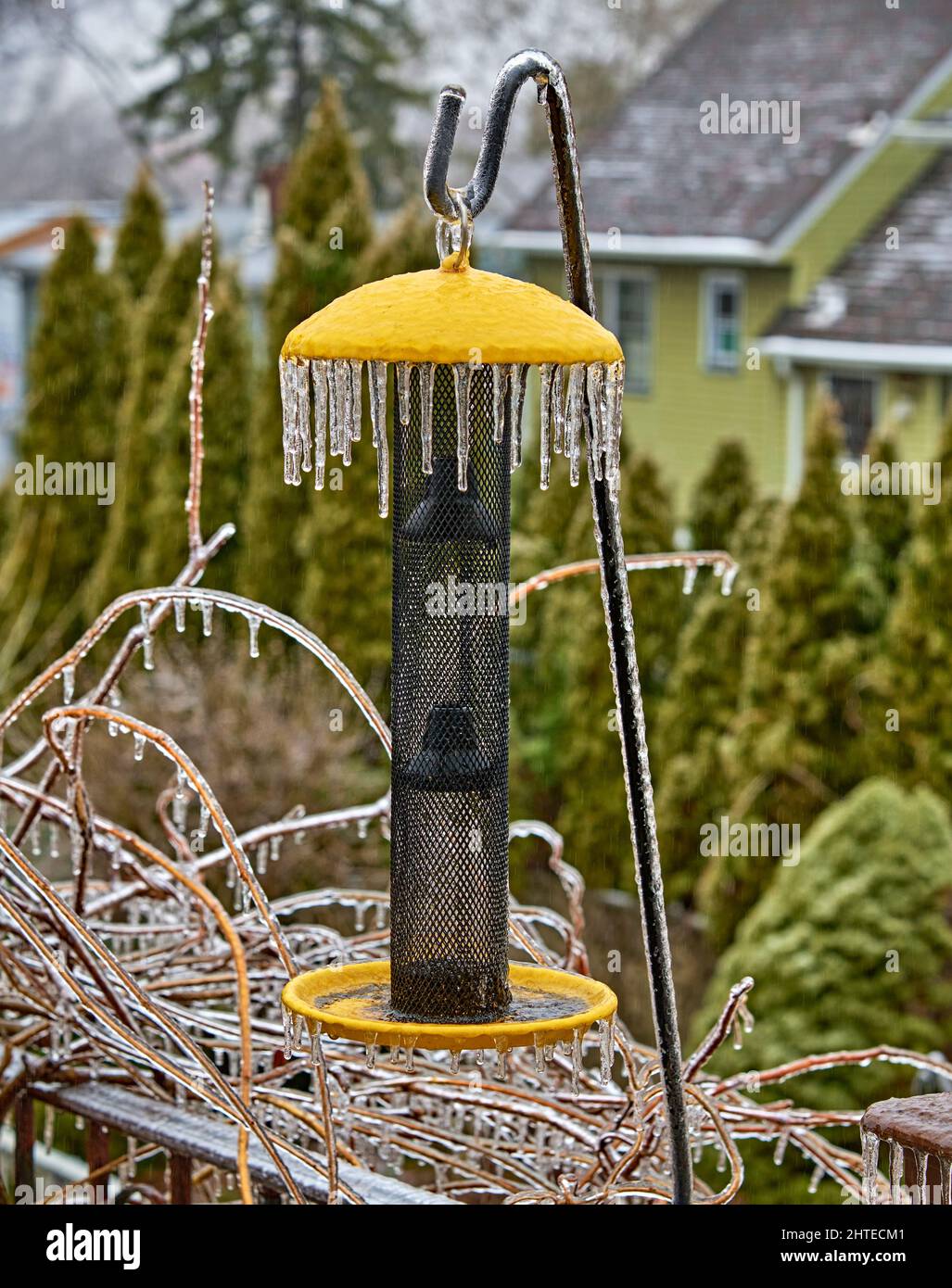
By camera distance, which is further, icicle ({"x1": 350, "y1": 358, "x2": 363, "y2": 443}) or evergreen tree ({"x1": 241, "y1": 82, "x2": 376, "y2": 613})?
evergreen tree ({"x1": 241, "y1": 82, "x2": 376, "y2": 613})

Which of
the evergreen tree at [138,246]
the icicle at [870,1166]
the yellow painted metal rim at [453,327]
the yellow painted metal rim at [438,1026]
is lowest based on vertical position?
the icicle at [870,1166]

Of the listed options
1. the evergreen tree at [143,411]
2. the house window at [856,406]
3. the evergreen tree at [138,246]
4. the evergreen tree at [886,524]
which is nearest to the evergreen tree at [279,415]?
the evergreen tree at [143,411]

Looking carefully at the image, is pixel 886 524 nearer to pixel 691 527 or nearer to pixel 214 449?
pixel 691 527

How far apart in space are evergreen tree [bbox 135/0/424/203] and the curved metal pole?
26096mm

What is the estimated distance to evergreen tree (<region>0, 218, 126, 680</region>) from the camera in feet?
45.0

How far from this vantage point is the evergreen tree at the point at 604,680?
420 inches

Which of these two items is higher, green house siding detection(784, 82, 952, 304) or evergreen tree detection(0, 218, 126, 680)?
green house siding detection(784, 82, 952, 304)

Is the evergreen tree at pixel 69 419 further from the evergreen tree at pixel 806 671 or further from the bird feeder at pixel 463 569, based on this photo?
the bird feeder at pixel 463 569

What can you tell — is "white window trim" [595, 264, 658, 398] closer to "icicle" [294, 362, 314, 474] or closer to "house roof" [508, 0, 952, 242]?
"house roof" [508, 0, 952, 242]

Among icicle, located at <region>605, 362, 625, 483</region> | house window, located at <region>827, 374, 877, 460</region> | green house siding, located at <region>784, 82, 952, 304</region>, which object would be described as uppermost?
green house siding, located at <region>784, 82, 952, 304</region>

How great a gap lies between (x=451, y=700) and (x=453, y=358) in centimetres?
57

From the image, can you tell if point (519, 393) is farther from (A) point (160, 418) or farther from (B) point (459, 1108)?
(A) point (160, 418)

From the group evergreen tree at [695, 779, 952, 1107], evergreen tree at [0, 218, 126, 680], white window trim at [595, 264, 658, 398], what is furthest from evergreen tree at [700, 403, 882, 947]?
white window trim at [595, 264, 658, 398]

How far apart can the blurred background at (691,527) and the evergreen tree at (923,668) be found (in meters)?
0.02
